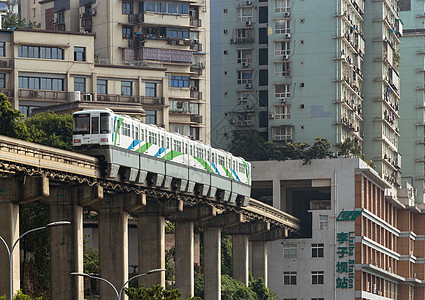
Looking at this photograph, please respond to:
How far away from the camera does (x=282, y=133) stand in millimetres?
152375

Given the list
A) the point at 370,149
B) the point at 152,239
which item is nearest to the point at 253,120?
the point at 370,149

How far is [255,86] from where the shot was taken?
160 m

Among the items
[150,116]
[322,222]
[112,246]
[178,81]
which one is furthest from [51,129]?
[322,222]

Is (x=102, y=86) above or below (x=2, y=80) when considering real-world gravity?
above

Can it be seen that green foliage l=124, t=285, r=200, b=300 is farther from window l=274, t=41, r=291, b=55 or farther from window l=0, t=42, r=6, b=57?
window l=274, t=41, r=291, b=55

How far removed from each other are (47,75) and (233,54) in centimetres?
4061

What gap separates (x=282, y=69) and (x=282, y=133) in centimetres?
848

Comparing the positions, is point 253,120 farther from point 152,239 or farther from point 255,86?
point 152,239

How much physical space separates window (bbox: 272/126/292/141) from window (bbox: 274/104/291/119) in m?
1.47

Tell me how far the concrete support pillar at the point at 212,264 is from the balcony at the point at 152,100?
889 inches

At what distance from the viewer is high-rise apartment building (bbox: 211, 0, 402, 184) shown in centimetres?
15112

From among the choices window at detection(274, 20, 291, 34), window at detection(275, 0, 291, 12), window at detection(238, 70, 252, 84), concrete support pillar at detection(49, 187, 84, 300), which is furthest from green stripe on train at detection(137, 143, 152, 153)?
window at detection(238, 70, 252, 84)

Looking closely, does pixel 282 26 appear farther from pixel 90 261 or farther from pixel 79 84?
pixel 90 261

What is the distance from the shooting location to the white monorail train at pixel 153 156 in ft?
264
